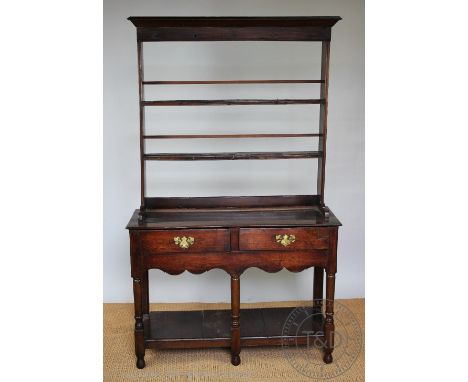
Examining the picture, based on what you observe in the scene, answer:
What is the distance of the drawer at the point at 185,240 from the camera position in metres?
2.53

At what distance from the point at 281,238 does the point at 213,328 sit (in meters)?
0.72

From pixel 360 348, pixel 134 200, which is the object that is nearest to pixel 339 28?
pixel 134 200

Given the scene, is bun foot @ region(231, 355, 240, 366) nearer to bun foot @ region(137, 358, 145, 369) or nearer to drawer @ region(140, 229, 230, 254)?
bun foot @ region(137, 358, 145, 369)

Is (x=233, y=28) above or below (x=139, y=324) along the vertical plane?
above

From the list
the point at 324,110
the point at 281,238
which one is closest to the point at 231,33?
the point at 324,110

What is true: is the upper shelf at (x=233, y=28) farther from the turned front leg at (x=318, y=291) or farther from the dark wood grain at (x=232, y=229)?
the turned front leg at (x=318, y=291)

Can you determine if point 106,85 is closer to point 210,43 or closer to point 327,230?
point 210,43

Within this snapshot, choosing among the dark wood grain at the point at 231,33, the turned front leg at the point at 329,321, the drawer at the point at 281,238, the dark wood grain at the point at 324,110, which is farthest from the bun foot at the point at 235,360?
the dark wood grain at the point at 231,33

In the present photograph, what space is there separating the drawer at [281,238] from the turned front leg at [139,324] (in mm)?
573

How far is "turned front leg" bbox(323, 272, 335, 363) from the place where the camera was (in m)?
2.62

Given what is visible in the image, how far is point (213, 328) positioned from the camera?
287 cm

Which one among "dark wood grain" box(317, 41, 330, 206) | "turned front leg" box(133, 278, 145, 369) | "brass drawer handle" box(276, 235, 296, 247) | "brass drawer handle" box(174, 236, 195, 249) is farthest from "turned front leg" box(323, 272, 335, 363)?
"turned front leg" box(133, 278, 145, 369)

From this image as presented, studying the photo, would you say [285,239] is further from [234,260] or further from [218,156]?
[218,156]

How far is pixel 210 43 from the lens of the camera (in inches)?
123
